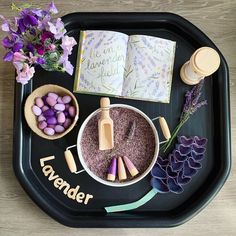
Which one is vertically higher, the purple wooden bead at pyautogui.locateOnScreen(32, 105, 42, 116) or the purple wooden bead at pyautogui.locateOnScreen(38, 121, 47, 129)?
the purple wooden bead at pyautogui.locateOnScreen(32, 105, 42, 116)

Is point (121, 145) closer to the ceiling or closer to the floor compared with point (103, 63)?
closer to the floor

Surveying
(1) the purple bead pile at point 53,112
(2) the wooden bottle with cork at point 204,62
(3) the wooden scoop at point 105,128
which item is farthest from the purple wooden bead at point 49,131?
(2) the wooden bottle with cork at point 204,62

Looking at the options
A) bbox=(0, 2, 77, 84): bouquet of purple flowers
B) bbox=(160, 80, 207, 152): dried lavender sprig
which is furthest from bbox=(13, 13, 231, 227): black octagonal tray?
bbox=(0, 2, 77, 84): bouquet of purple flowers

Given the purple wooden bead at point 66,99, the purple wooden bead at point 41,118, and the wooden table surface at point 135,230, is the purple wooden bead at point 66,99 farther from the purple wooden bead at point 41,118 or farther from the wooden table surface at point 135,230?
the wooden table surface at point 135,230

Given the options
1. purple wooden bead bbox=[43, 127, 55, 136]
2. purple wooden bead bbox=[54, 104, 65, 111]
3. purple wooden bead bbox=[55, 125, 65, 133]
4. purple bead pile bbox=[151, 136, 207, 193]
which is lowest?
purple bead pile bbox=[151, 136, 207, 193]

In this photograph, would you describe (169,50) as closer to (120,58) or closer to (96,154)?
(120,58)

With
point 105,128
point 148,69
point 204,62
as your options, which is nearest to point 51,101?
point 105,128

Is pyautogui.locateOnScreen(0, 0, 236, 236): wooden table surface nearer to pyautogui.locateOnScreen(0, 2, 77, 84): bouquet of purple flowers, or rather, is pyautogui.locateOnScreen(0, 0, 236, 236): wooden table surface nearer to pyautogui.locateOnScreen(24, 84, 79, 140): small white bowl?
→ pyautogui.locateOnScreen(24, 84, 79, 140): small white bowl

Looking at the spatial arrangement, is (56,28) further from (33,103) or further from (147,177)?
A: (147,177)
